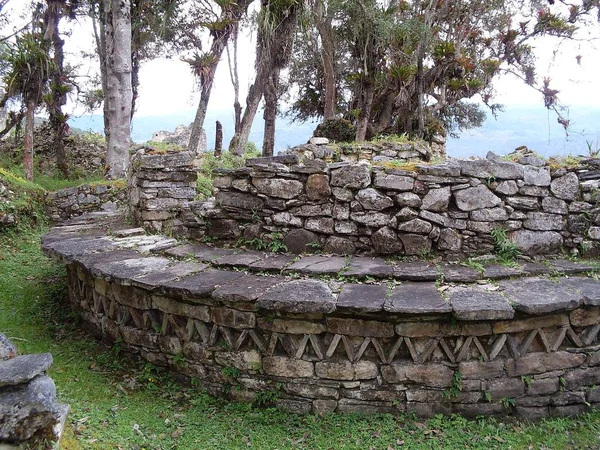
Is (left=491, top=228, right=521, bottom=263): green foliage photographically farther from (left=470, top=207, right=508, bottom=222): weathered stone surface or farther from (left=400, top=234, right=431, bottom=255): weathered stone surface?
(left=400, top=234, right=431, bottom=255): weathered stone surface

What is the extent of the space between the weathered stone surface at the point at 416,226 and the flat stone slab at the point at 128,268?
2.62 metres

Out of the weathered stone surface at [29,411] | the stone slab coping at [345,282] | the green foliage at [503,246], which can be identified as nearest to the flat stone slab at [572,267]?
the stone slab coping at [345,282]

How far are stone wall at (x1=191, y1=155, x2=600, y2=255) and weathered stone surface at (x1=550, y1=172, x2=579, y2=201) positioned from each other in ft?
0.04

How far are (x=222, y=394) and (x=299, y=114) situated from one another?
1831 cm

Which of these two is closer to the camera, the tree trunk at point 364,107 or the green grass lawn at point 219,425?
the green grass lawn at point 219,425

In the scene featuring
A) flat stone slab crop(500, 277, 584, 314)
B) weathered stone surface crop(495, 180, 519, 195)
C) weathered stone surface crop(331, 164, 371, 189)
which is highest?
weathered stone surface crop(331, 164, 371, 189)

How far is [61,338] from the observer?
18.5 feet

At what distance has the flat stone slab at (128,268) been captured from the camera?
14.9 feet

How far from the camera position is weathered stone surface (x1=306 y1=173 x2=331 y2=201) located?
496cm

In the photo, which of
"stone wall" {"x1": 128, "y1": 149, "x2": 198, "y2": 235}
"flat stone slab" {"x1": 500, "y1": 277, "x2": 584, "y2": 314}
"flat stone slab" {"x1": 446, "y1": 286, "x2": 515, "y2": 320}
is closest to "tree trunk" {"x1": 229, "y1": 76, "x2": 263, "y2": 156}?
"stone wall" {"x1": 128, "y1": 149, "x2": 198, "y2": 235}

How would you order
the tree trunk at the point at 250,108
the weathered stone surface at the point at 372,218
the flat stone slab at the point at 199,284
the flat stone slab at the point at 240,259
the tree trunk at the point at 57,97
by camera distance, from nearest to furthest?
the flat stone slab at the point at 199,284 → the flat stone slab at the point at 240,259 → the weathered stone surface at the point at 372,218 → the tree trunk at the point at 250,108 → the tree trunk at the point at 57,97

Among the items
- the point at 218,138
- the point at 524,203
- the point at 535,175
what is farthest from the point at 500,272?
the point at 218,138

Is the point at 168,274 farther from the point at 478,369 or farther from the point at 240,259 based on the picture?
the point at 478,369

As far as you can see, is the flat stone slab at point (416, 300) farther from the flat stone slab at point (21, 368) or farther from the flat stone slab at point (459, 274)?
the flat stone slab at point (21, 368)
